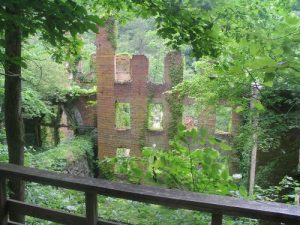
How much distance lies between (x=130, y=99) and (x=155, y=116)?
1988 millimetres

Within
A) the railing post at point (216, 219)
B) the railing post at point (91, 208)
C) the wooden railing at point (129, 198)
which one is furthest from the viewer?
the railing post at point (91, 208)

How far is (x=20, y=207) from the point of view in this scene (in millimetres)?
1964

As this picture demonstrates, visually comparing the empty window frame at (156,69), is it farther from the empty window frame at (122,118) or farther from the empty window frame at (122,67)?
the empty window frame at (122,118)

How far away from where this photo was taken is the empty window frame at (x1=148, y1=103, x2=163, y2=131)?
55.2 ft

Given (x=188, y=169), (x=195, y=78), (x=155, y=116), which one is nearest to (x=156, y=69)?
(x=155, y=116)

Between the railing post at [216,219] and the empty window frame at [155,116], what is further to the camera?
the empty window frame at [155,116]

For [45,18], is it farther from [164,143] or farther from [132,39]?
[132,39]

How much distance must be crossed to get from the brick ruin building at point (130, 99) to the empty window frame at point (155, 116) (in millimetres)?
110

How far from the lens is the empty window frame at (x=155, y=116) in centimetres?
1683

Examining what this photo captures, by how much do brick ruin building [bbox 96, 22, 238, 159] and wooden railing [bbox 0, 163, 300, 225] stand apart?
47.7ft

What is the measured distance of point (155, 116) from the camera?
712 inches

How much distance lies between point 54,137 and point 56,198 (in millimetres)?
15480

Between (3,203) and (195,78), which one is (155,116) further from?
(3,203)

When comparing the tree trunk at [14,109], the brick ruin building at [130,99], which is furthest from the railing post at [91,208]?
the brick ruin building at [130,99]
